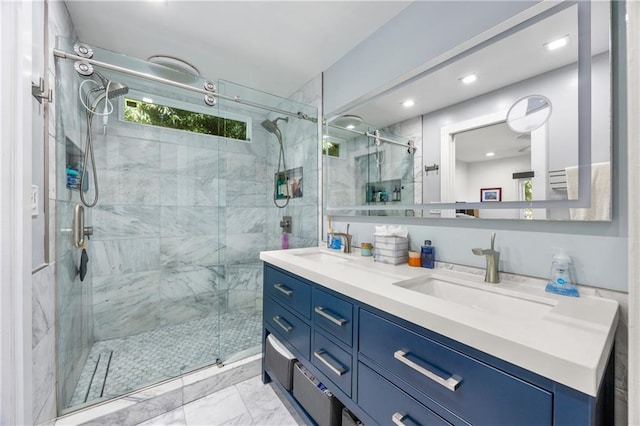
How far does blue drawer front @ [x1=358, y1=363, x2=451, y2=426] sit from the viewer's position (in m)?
0.80

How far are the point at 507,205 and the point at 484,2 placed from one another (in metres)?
0.95

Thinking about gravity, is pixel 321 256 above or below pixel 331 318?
above

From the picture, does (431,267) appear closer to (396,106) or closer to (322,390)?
(322,390)

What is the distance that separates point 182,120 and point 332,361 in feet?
8.08

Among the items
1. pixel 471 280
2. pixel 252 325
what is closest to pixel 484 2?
pixel 471 280

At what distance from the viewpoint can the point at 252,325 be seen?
2.34 metres

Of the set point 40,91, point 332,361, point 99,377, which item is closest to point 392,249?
point 332,361

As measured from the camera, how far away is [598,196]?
0.88 meters

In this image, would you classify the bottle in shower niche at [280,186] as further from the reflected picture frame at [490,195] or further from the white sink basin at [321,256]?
the reflected picture frame at [490,195]

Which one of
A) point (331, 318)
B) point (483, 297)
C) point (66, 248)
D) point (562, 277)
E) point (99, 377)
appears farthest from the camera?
point (99, 377)

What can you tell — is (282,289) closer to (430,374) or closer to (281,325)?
(281,325)

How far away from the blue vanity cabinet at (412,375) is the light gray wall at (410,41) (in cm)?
137

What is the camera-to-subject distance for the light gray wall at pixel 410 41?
120 centimetres

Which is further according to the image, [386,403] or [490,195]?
[490,195]
